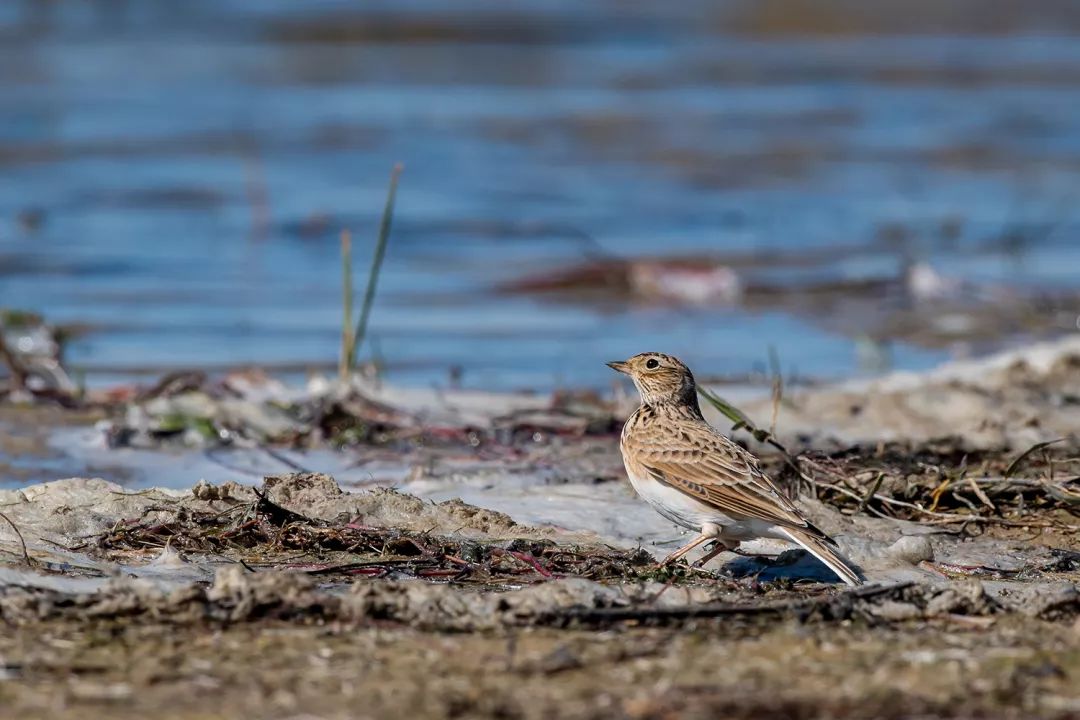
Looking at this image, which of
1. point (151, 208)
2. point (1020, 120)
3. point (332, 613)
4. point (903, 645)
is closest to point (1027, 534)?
point (903, 645)

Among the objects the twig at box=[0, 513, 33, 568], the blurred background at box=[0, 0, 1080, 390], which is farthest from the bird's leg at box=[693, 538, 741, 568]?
the blurred background at box=[0, 0, 1080, 390]

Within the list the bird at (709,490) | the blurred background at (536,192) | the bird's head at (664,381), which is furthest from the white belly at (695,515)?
the blurred background at (536,192)

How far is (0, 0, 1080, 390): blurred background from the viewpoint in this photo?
12.4 meters

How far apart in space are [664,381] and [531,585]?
5.38 ft

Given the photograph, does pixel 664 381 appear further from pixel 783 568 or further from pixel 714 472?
pixel 783 568

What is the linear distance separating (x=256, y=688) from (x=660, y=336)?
8.30m

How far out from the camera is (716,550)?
611cm

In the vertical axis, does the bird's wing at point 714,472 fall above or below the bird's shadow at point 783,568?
above

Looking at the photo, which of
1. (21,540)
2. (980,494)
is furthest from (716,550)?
(21,540)

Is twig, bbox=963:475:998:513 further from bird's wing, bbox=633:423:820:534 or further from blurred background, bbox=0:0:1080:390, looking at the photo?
blurred background, bbox=0:0:1080:390

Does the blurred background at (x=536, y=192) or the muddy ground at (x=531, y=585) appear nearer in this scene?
the muddy ground at (x=531, y=585)

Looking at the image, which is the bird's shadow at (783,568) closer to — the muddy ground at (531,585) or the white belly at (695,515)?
the muddy ground at (531,585)

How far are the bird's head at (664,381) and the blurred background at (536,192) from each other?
3.19m

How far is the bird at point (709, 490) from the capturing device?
5672 millimetres
